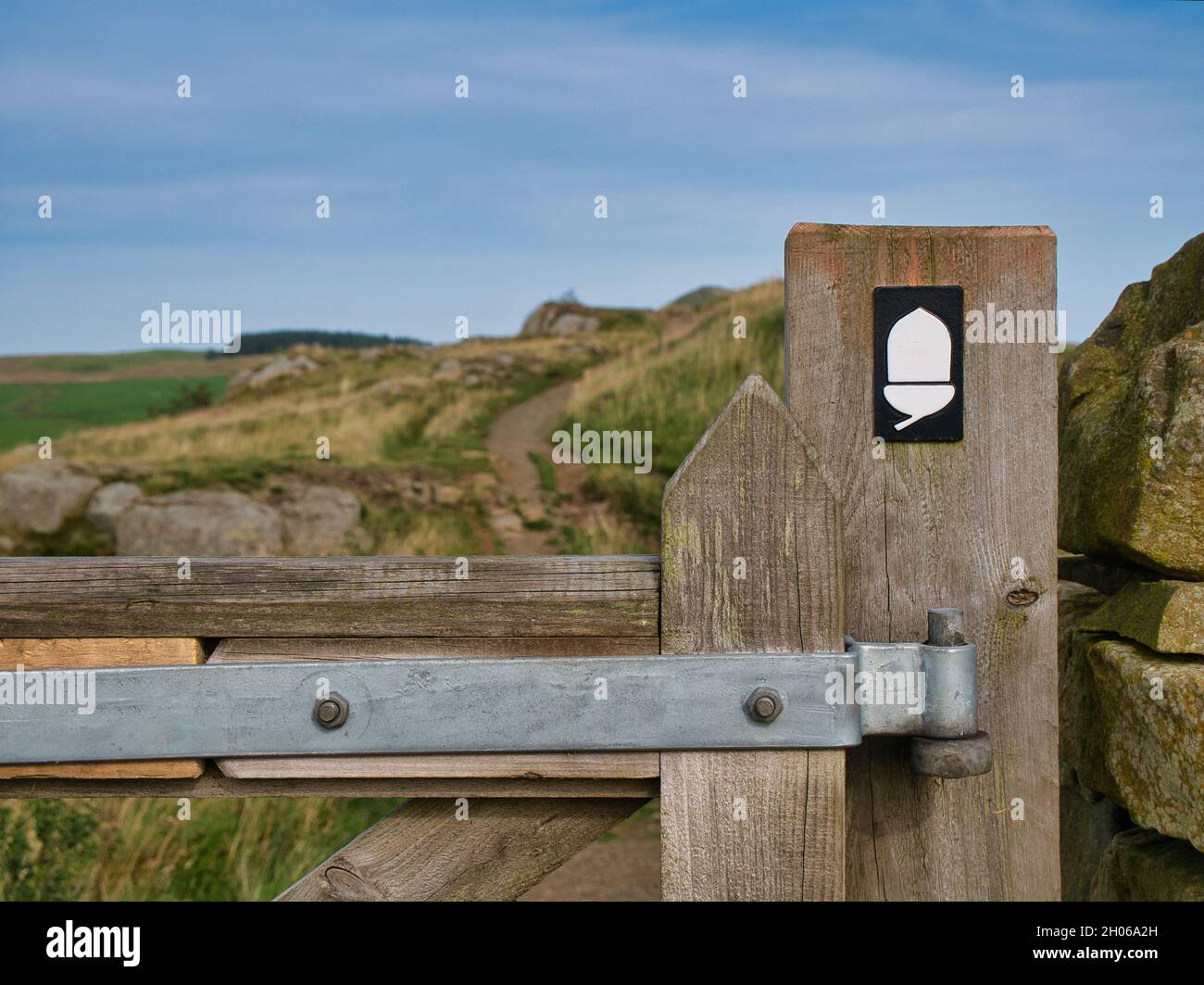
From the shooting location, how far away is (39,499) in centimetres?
1275

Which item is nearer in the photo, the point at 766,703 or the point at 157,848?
the point at 766,703

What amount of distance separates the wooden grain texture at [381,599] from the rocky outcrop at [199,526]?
10.7 metres

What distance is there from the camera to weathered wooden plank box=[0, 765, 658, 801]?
4.68ft

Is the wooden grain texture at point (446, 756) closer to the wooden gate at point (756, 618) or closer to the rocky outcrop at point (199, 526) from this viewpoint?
the wooden gate at point (756, 618)

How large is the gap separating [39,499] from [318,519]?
3697 mm

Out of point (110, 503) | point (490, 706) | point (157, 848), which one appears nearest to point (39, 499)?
point (110, 503)

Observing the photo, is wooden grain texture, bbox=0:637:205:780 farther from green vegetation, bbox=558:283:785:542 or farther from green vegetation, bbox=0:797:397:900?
green vegetation, bbox=558:283:785:542

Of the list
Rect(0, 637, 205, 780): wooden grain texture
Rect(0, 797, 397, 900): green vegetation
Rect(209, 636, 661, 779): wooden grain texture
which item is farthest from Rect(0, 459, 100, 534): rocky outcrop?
Rect(209, 636, 661, 779): wooden grain texture

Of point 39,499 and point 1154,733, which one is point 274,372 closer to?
point 39,499

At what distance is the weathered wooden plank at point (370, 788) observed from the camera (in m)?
1.43

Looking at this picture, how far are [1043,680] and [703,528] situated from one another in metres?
0.59

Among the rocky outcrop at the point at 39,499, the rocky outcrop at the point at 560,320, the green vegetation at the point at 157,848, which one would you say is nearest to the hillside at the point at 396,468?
the rocky outcrop at the point at 39,499

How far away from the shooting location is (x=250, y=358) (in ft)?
117

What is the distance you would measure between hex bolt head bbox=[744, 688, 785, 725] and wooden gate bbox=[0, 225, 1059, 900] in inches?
2.5
